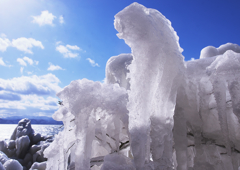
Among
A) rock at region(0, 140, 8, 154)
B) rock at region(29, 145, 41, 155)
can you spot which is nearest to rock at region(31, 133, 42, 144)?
rock at region(29, 145, 41, 155)

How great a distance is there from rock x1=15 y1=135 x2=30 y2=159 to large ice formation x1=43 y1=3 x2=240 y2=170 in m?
11.0

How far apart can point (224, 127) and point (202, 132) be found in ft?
1.66

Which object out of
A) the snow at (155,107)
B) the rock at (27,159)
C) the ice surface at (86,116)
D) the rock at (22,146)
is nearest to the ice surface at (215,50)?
the snow at (155,107)

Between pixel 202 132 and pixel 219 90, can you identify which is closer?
pixel 219 90

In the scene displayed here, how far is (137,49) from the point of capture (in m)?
1.97

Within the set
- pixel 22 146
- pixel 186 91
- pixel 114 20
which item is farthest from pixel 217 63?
pixel 22 146

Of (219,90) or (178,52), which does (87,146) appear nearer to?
(178,52)

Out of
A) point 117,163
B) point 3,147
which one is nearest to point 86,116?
point 117,163

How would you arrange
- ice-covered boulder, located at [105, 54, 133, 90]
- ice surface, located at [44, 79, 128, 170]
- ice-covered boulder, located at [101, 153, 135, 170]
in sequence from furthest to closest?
ice-covered boulder, located at [105, 54, 133, 90], ice surface, located at [44, 79, 128, 170], ice-covered boulder, located at [101, 153, 135, 170]

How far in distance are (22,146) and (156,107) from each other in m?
12.9

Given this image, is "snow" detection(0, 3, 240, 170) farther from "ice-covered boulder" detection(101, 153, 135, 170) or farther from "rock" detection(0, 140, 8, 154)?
"rock" detection(0, 140, 8, 154)

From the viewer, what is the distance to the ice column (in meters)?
1.83

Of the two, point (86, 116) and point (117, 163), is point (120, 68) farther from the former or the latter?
point (117, 163)

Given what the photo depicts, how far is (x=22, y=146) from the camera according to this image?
11602mm
